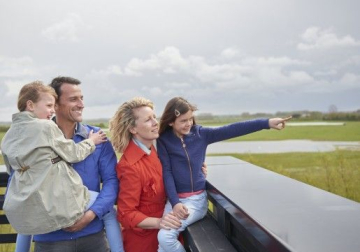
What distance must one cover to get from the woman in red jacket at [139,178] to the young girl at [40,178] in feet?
0.94

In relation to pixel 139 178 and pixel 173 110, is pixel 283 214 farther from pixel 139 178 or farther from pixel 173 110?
pixel 173 110

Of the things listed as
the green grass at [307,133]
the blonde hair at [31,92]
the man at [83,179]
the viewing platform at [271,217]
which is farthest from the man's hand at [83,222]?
the green grass at [307,133]

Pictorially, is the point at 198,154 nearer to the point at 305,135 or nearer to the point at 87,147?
the point at 87,147

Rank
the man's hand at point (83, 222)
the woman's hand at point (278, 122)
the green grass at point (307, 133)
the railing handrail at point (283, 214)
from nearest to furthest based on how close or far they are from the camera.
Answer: the railing handrail at point (283, 214)
the man's hand at point (83, 222)
the woman's hand at point (278, 122)
the green grass at point (307, 133)

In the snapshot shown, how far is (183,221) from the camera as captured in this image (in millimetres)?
2451

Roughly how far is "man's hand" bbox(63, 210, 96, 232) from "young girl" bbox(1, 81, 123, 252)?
39 mm

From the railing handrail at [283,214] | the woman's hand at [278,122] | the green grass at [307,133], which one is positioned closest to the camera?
the railing handrail at [283,214]

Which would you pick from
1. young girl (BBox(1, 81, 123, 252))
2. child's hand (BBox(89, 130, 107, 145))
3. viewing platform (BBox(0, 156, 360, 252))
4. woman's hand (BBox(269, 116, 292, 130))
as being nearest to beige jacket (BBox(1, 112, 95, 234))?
young girl (BBox(1, 81, 123, 252))

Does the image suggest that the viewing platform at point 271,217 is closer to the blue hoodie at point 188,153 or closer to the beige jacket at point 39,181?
the blue hoodie at point 188,153

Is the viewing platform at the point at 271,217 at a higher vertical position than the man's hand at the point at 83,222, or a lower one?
higher

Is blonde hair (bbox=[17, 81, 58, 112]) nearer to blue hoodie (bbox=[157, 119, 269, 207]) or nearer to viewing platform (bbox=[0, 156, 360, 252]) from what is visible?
blue hoodie (bbox=[157, 119, 269, 207])

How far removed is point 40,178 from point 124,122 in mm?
664

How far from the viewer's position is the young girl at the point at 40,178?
2141 mm

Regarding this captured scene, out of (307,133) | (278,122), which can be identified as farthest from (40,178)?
(307,133)
